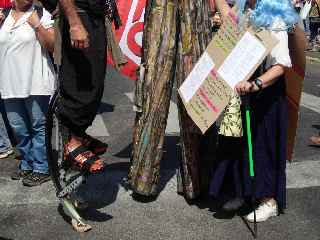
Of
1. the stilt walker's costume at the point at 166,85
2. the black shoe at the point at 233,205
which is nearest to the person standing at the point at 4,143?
the stilt walker's costume at the point at 166,85

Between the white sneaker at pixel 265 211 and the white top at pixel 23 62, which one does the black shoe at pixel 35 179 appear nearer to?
the white top at pixel 23 62

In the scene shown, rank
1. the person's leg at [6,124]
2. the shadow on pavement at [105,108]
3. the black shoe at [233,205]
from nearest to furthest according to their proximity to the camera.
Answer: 1. the black shoe at [233,205]
2. the person's leg at [6,124]
3. the shadow on pavement at [105,108]

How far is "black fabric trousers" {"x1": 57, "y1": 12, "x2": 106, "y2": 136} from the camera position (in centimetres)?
341

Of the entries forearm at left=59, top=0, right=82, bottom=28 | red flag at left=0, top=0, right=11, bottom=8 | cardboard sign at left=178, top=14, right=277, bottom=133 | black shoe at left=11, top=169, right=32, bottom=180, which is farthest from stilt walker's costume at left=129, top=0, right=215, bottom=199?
red flag at left=0, top=0, right=11, bottom=8

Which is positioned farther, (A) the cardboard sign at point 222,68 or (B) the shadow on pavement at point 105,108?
(B) the shadow on pavement at point 105,108

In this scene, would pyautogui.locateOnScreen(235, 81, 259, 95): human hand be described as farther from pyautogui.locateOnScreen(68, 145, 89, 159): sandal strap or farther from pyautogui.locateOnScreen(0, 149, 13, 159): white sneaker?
pyautogui.locateOnScreen(0, 149, 13, 159): white sneaker

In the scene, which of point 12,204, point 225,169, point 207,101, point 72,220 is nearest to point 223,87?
point 207,101

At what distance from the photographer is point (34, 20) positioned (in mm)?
4023

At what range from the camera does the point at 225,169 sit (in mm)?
3943

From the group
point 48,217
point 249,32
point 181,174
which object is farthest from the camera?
point 181,174

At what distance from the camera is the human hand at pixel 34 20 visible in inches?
158

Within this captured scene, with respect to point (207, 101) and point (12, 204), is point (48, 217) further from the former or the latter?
point (207, 101)

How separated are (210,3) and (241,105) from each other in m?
0.77

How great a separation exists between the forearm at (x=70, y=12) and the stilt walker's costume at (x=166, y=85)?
79 cm
